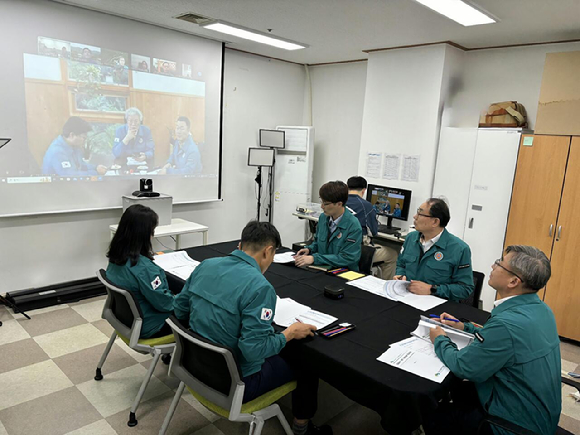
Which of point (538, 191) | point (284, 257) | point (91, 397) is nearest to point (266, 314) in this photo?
point (284, 257)

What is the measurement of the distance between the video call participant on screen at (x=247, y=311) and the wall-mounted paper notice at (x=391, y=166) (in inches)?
137

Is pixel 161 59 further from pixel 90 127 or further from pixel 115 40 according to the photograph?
pixel 90 127

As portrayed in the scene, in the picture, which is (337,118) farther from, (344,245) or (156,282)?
(156,282)

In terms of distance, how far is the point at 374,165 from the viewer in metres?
5.30

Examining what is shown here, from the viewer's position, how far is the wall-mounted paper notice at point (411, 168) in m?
4.89

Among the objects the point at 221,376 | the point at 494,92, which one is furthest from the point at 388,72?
the point at 221,376

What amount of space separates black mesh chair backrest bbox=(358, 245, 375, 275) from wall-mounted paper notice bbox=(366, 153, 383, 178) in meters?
2.16

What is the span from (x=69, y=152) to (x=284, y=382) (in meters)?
3.31

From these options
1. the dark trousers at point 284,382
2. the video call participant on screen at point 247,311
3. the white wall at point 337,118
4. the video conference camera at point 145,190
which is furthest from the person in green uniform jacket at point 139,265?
the white wall at point 337,118

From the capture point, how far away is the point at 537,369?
1.59 metres

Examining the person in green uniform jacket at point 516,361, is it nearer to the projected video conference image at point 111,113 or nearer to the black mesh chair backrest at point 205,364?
the black mesh chair backrest at point 205,364

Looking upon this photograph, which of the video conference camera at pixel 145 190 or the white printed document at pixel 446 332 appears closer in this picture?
the white printed document at pixel 446 332

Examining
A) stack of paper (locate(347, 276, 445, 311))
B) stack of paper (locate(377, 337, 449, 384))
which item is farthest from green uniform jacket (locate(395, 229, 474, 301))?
stack of paper (locate(377, 337, 449, 384))

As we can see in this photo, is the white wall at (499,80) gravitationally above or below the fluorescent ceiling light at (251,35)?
below
